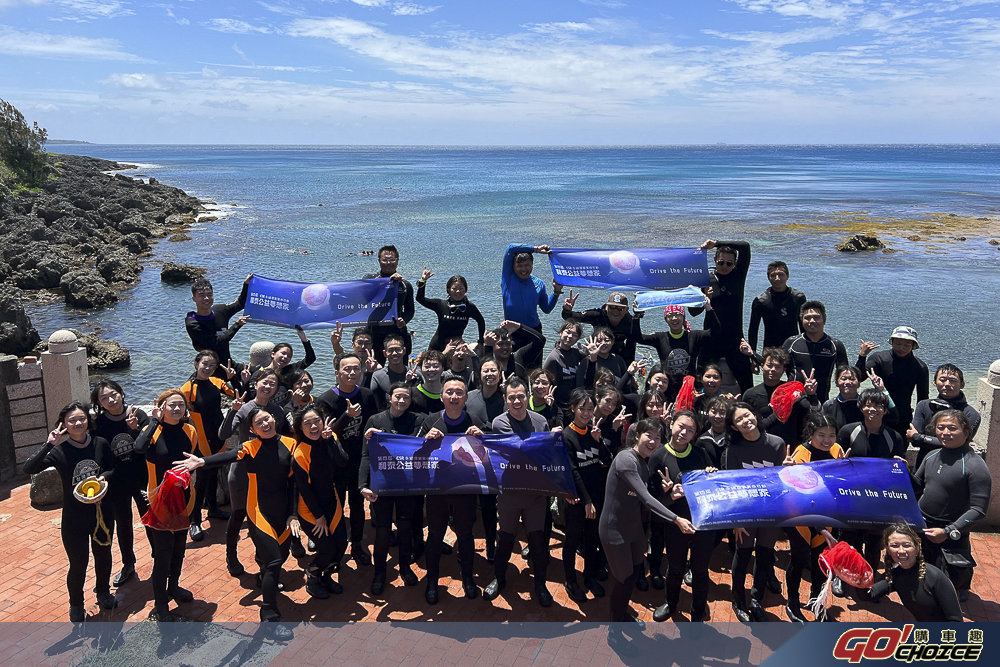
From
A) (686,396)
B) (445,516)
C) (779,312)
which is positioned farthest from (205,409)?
(779,312)

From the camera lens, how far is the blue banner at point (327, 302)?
382 inches

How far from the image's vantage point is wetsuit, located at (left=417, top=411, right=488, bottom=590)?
647 centimetres

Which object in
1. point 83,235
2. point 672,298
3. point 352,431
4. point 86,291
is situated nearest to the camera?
point 352,431

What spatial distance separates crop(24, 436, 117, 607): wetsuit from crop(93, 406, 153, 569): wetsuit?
6cm

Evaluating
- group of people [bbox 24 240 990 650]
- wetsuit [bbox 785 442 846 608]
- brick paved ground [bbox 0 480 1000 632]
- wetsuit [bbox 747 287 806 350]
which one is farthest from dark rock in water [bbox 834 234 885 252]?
wetsuit [bbox 785 442 846 608]

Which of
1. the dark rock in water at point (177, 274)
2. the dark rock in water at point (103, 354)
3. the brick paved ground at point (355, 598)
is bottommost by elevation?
the dark rock in water at point (103, 354)

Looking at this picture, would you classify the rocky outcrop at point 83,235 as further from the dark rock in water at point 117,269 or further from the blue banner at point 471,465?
the blue banner at point 471,465

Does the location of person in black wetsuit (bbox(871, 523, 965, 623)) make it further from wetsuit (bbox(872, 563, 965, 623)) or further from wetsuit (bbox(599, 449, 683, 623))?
wetsuit (bbox(599, 449, 683, 623))

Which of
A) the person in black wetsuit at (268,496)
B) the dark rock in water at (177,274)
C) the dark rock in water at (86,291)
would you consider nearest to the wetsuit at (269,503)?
the person in black wetsuit at (268,496)

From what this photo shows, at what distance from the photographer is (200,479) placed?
24.0 ft

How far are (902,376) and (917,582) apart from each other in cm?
305

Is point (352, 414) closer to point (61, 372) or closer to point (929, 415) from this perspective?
point (61, 372)

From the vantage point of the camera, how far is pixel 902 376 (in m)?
7.75

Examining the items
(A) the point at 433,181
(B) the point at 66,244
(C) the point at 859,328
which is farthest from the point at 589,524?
(A) the point at 433,181
